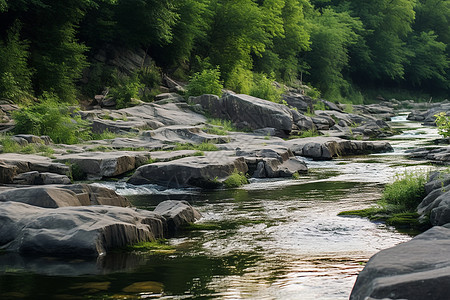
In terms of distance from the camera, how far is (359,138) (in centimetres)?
2433

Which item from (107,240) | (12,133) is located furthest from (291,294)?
(12,133)

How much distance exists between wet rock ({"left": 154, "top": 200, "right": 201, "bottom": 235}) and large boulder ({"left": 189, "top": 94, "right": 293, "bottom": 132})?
563 inches

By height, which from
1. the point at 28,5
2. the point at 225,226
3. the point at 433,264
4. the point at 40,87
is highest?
the point at 28,5

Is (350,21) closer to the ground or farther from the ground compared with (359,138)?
farther from the ground

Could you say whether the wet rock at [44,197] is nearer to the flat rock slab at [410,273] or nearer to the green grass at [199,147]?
the flat rock slab at [410,273]

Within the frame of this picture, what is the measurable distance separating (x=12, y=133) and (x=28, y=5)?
902cm

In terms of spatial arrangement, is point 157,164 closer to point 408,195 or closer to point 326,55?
point 408,195

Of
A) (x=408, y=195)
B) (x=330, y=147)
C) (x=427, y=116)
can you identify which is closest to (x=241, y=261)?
(x=408, y=195)

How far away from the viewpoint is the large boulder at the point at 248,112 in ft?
77.8

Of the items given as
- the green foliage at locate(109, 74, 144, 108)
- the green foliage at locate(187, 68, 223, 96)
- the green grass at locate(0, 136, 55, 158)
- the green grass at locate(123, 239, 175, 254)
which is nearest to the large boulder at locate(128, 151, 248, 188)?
the green grass at locate(0, 136, 55, 158)

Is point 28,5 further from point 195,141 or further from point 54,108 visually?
point 195,141

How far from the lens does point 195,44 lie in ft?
114

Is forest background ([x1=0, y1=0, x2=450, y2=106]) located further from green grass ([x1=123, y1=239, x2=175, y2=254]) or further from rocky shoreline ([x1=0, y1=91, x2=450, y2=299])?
green grass ([x1=123, y1=239, x2=175, y2=254])

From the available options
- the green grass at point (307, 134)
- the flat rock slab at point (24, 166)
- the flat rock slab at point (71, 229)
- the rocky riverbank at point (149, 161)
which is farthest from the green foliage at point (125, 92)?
the flat rock slab at point (71, 229)
